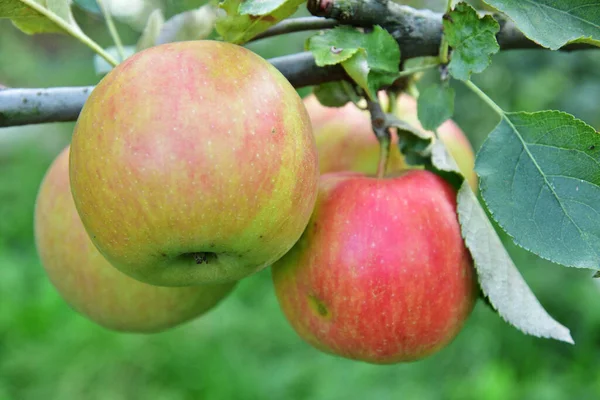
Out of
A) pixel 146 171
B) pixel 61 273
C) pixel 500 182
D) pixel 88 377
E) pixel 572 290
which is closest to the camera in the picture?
pixel 146 171

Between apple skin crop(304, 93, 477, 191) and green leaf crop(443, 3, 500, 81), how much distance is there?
259mm

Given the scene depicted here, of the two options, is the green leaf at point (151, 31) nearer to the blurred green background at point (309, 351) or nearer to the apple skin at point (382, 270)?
the apple skin at point (382, 270)

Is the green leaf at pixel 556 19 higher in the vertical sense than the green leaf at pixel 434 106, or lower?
higher

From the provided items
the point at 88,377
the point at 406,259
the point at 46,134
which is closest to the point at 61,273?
the point at 406,259

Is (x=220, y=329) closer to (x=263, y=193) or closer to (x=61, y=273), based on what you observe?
(x=61, y=273)

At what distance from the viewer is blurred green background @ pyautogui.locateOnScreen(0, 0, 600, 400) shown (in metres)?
2.36

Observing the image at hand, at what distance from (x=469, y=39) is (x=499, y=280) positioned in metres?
0.29

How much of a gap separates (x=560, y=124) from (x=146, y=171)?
48cm

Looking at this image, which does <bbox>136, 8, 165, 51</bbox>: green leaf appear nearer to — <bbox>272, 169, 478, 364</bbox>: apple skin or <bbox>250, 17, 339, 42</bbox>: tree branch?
<bbox>250, 17, 339, 42</bbox>: tree branch

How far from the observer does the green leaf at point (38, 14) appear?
81 cm

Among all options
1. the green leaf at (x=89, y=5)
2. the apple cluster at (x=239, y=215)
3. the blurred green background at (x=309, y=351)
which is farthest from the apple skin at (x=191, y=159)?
Result: the blurred green background at (x=309, y=351)

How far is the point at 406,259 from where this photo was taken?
80cm

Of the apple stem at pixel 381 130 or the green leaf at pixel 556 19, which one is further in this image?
the apple stem at pixel 381 130

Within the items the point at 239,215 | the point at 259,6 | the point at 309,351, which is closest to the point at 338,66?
the point at 259,6
